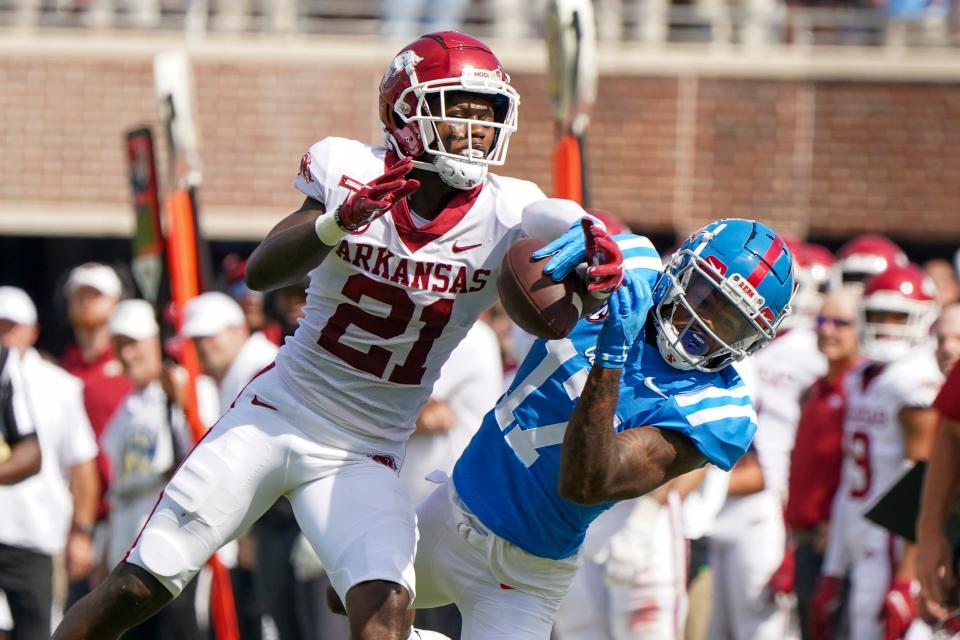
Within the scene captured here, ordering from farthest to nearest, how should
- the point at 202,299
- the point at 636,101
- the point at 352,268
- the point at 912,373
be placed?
the point at 636,101, the point at 202,299, the point at 912,373, the point at 352,268

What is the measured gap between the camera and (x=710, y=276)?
404cm

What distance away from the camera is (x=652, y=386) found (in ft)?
13.5

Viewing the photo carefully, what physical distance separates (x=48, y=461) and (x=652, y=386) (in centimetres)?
387

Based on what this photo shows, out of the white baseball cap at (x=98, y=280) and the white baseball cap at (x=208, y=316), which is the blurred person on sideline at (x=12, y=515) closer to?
the white baseball cap at (x=208, y=316)

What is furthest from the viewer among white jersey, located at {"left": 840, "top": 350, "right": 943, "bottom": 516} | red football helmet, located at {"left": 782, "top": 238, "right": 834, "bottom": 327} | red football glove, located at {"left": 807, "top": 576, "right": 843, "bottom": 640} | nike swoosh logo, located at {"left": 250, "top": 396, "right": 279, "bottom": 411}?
red football helmet, located at {"left": 782, "top": 238, "right": 834, "bottom": 327}

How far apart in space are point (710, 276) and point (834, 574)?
3.33 metres

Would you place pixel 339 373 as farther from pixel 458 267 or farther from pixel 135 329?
pixel 135 329

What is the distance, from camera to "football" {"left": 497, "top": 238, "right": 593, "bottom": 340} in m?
3.75

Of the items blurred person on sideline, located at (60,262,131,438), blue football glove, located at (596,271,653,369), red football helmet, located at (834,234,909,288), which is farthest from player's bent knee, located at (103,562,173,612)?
red football helmet, located at (834,234,909,288)

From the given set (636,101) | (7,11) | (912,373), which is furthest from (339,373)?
(7,11)

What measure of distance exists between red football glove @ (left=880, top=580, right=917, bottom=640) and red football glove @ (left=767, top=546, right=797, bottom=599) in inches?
36.3

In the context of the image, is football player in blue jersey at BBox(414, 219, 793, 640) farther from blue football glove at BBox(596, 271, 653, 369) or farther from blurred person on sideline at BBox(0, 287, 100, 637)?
blurred person on sideline at BBox(0, 287, 100, 637)

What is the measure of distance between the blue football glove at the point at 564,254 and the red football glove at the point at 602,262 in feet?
0.15

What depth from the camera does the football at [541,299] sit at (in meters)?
3.75
